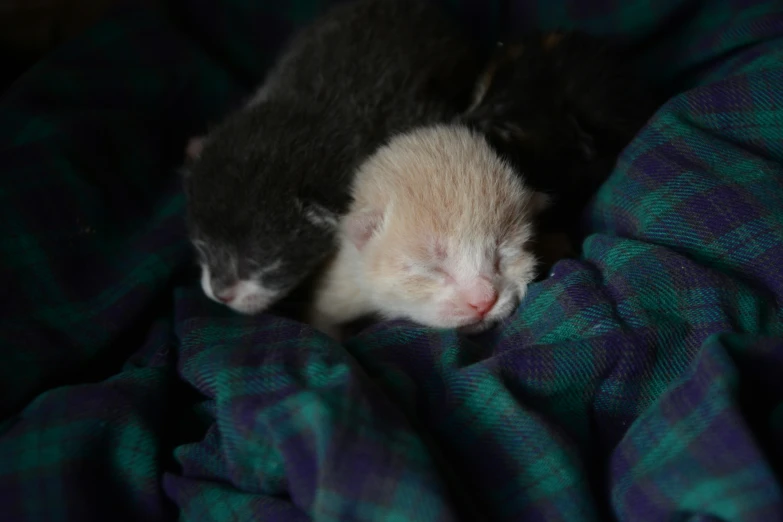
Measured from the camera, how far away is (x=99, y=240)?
1344 mm

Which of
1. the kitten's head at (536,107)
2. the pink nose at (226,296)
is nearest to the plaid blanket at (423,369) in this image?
the pink nose at (226,296)

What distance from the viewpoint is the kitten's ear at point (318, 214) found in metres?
1.28

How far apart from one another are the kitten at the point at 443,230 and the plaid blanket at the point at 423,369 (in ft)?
0.20

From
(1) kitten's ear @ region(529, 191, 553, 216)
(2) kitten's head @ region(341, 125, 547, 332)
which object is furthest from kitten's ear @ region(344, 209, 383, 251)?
(1) kitten's ear @ region(529, 191, 553, 216)

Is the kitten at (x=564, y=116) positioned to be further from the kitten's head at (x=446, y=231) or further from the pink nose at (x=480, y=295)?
the pink nose at (x=480, y=295)

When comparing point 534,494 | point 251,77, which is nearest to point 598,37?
point 251,77

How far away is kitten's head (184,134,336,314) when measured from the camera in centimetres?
126

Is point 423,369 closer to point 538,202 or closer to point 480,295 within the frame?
point 480,295

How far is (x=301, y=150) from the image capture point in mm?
1291

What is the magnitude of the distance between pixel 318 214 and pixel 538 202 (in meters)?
0.41

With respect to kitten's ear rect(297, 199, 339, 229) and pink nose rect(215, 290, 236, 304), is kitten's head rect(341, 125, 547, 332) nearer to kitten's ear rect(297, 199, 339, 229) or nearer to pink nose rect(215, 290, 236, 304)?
kitten's ear rect(297, 199, 339, 229)

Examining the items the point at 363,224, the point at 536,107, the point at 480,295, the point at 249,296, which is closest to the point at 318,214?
the point at 363,224

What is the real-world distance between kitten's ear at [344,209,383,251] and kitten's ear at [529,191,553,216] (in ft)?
0.90

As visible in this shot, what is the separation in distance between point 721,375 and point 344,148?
795 mm
